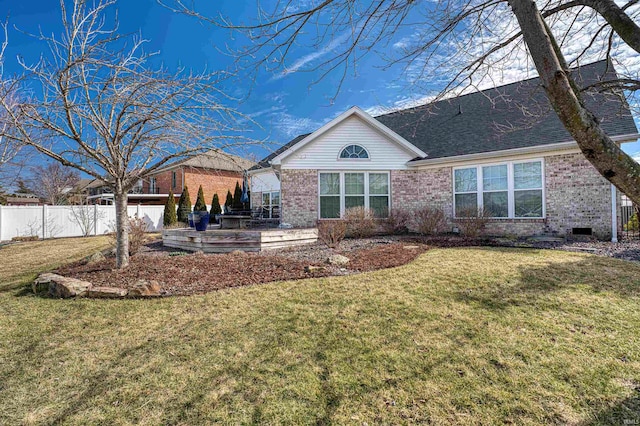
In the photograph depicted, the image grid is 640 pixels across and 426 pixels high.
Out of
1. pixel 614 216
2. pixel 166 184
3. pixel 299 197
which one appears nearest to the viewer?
pixel 614 216

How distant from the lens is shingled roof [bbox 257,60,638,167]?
9.55 meters

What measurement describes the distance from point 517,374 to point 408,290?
83.9 inches

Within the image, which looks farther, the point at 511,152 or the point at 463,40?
the point at 511,152

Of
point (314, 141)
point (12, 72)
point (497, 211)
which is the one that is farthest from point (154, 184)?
point (497, 211)

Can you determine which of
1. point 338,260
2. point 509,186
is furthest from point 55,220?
point 509,186

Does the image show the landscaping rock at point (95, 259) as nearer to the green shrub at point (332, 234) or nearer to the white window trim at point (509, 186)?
the green shrub at point (332, 234)

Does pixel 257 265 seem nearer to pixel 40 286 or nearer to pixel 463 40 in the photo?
pixel 40 286

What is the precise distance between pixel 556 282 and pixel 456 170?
7987mm

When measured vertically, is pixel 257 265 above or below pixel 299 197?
below

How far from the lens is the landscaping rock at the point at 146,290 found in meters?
5.05

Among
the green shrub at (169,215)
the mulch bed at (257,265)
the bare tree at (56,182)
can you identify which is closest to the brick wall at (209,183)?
the green shrub at (169,215)

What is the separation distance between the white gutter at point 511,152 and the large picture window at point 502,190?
1.65 feet

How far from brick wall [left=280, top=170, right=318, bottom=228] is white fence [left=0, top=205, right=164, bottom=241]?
6.88 meters

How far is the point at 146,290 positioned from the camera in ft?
16.7
